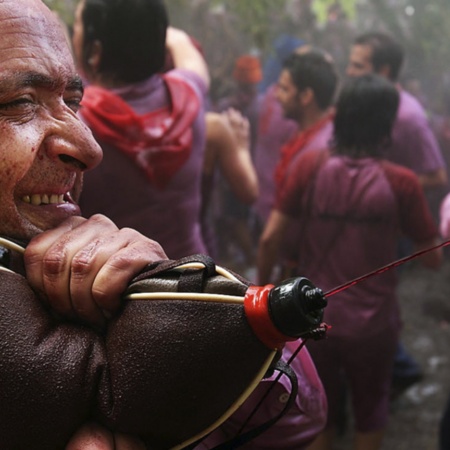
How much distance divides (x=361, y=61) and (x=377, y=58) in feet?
0.27

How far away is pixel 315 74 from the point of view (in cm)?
329

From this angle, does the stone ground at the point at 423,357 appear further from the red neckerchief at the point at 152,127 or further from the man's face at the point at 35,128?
the man's face at the point at 35,128

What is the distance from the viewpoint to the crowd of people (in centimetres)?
75

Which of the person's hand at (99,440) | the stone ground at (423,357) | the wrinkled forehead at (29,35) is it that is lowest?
the stone ground at (423,357)

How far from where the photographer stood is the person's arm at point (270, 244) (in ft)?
8.59

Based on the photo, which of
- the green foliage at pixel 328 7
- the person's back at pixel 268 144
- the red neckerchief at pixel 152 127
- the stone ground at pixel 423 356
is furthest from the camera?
the green foliage at pixel 328 7

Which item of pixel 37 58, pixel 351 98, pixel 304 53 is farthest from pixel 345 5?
pixel 37 58

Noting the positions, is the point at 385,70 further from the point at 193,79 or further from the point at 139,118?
the point at 139,118

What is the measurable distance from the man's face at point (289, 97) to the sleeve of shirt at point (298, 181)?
808 millimetres

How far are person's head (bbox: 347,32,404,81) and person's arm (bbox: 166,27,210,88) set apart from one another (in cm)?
154

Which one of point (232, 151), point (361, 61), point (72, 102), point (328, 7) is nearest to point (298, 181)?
point (232, 151)

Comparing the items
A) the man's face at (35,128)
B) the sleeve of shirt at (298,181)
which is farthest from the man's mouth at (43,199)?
the sleeve of shirt at (298,181)

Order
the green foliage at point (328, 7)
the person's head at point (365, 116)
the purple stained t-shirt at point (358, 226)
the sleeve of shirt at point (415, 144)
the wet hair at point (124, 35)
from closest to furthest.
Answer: the wet hair at point (124, 35) < the purple stained t-shirt at point (358, 226) < the person's head at point (365, 116) < the sleeve of shirt at point (415, 144) < the green foliage at point (328, 7)

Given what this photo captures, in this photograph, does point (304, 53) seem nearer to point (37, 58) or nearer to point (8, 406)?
point (37, 58)
